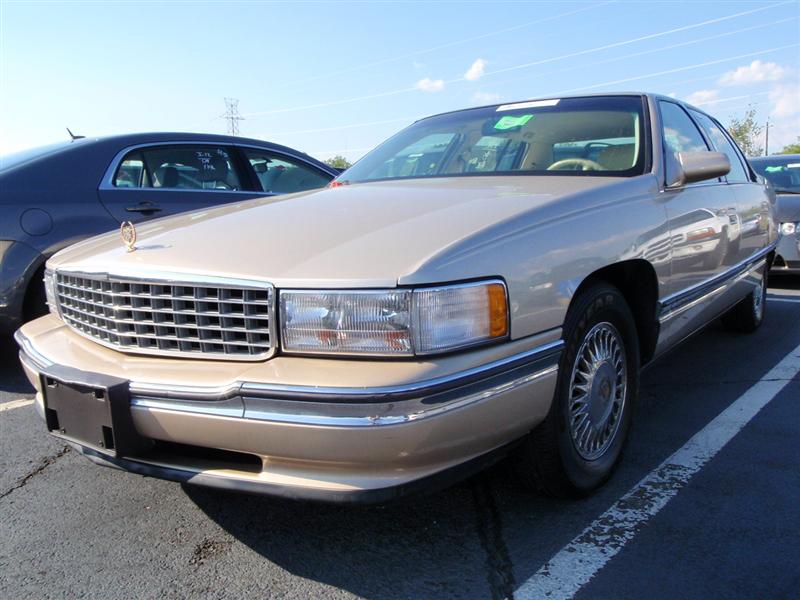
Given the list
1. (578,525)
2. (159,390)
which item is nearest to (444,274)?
(159,390)

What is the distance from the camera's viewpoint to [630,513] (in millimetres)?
2566

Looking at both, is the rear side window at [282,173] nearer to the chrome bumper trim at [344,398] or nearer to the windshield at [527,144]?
the windshield at [527,144]

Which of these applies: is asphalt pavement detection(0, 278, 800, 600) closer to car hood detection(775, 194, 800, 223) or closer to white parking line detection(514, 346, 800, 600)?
white parking line detection(514, 346, 800, 600)

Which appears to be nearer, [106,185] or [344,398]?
[344,398]

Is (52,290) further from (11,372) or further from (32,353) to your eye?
(11,372)

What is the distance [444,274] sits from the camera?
2.00 metres

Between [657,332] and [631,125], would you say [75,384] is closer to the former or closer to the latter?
[657,332]

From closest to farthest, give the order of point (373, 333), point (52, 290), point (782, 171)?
point (373, 333), point (52, 290), point (782, 171)

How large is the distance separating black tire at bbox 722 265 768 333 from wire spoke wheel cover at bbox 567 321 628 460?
8.93 feet

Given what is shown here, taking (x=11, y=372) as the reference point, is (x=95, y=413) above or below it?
above

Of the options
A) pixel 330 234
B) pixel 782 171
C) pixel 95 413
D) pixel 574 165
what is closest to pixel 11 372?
pixel 95 413

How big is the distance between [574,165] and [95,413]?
2256 millimetres

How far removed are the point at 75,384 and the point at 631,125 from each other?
2669 millimetres

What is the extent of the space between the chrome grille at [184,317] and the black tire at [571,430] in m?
0.97
